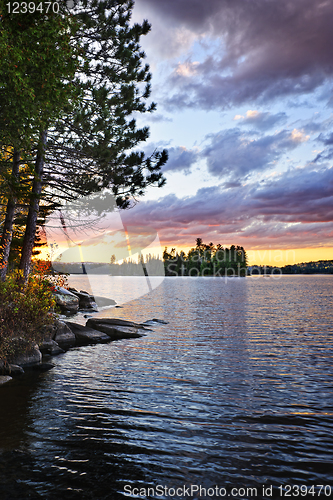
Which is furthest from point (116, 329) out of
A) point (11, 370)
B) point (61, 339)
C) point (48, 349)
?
point (11, 370)

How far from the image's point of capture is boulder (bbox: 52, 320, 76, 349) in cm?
1989

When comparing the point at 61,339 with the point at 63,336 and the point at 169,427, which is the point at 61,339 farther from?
the point at 169,427

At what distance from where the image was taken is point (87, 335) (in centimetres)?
2147

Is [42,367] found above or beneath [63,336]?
beneath

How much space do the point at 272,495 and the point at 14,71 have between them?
12720 mm

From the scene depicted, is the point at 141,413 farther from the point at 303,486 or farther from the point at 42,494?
the point at 303,486

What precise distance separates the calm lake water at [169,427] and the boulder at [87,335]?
419 cm

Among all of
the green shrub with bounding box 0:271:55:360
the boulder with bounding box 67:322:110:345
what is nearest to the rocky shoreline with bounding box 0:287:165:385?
the boulder with bounding box 67:322:110:345

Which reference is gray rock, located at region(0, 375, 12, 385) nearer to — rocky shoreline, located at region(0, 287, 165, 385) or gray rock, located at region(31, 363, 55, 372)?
rocky shoreline, located at region(0, 287, 165, 385)

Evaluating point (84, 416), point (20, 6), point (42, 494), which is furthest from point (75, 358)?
point (20, 6)

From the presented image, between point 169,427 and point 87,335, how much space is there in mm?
13821

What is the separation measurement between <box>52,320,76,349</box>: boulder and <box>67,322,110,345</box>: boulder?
47 centimetres

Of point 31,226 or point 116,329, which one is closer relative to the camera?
point 31,226

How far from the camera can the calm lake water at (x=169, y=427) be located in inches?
252
